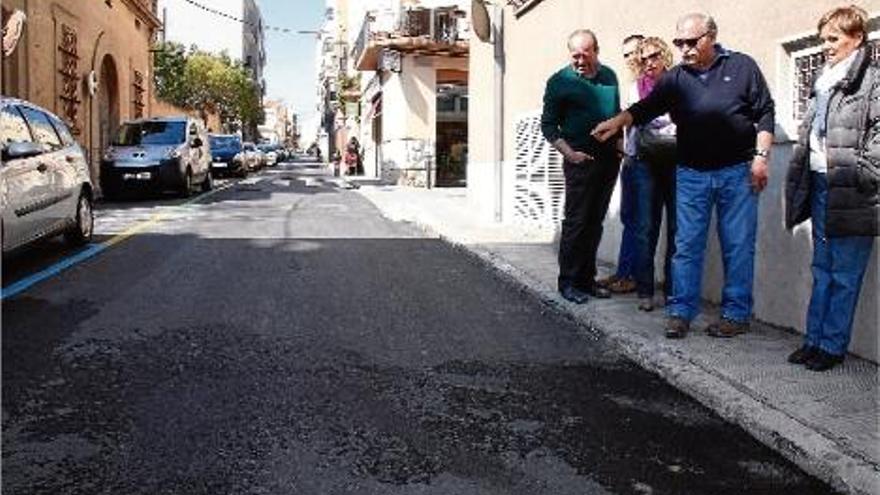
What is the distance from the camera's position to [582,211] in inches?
266

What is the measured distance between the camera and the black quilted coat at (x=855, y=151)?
444 cm

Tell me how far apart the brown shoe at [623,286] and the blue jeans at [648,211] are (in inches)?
17.6

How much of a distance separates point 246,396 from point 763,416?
227 centimetres

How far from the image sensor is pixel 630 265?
719cm

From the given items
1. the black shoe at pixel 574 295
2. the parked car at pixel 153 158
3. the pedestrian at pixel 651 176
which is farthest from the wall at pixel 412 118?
the pedestrian at pixel 651 176

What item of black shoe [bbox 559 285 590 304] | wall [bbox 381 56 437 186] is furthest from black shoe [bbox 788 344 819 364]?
wall [bbox 381 56 437 186]

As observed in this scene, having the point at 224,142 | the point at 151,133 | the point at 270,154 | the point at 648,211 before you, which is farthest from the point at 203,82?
the point at 648,211

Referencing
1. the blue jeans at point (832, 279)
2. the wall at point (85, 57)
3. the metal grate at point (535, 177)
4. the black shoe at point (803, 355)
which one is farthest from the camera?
the wall at point (85, 57)

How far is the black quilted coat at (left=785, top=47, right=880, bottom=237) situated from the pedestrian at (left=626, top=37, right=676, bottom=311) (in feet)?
5.69

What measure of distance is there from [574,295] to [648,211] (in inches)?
31.7

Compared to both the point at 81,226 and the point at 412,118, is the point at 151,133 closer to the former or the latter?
the point at 81,226

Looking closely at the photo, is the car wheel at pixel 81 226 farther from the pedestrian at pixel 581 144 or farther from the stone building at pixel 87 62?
the stone building at pixel 87 62

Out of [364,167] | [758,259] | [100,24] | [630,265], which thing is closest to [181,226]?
[630,265]

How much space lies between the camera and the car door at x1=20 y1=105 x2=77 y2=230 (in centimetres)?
872
